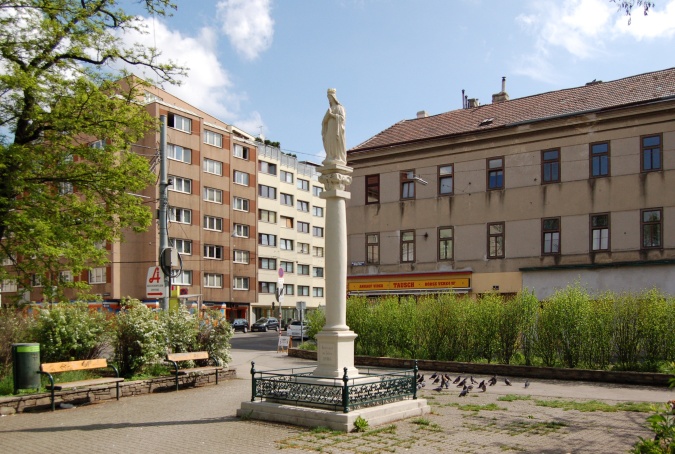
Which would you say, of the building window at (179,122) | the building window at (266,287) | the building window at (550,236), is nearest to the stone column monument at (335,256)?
the building window at (550,236)

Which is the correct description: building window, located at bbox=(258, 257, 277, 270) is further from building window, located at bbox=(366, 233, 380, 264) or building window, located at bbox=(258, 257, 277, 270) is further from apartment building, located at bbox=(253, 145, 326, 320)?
building window, located at bbox=(366, 233, 380, 264)

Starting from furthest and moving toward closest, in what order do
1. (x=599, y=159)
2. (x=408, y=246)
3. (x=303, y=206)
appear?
(x=303, y=206) → (x=408, y=246) → (x=599, y=159)

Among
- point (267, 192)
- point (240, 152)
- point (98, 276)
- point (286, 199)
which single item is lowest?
point (98, 276)

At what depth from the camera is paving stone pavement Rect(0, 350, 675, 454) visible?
1006 cm

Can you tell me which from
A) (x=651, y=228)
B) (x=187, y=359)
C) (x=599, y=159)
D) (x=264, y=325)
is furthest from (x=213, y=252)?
(x=187, y=359)

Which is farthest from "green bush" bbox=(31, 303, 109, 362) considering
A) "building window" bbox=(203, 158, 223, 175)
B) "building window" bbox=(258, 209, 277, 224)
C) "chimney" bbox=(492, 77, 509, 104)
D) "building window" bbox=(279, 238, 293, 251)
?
"building window" bbox=(279, 238, 293, 251)

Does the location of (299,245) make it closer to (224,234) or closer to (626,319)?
(224,234)

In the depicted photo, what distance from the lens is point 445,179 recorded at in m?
34.6

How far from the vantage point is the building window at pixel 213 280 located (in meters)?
63.8

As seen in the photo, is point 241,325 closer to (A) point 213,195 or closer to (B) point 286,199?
(A) point 213,195

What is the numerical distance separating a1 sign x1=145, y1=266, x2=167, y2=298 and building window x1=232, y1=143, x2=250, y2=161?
49.1 m

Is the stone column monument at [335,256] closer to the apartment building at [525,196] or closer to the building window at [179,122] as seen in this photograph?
the apartment building at [525,196]

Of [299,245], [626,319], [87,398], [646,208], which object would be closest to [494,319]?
[626,319]

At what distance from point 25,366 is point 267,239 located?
197 feet
